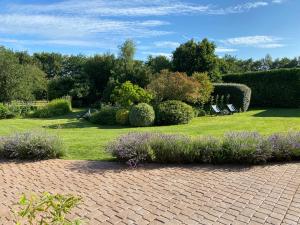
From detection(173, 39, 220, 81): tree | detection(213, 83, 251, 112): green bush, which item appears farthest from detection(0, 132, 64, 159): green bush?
detection(173, 39, 220, 81): tree

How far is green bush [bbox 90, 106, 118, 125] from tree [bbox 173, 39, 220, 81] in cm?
1137

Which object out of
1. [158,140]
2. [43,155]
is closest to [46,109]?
[43,155]

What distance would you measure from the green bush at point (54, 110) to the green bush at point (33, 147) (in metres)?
13.0

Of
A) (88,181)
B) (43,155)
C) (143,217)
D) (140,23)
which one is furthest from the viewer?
(140,23)

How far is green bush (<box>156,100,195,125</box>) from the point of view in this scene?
1439 cm

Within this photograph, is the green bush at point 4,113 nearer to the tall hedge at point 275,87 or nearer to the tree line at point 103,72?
the tree line at point 103,72

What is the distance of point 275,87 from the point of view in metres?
21.0

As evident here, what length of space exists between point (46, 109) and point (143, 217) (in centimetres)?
1786

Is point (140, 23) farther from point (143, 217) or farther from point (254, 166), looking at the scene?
point (143, 217)

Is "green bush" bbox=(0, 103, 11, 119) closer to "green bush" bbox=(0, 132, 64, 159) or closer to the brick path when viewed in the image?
"green bush" bbox=(0, 132, 64, 159)

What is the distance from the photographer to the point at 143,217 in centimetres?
400

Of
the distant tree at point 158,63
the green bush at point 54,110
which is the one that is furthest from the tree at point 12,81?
the distant tree at point 158,63

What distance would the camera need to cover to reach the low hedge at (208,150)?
647 centimetres

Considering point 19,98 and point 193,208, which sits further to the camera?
point 19,98
